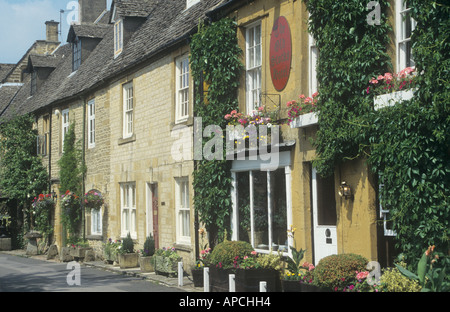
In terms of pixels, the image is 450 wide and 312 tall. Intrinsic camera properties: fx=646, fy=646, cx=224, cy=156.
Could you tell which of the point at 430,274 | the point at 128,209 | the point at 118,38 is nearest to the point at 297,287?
the point at 430,274

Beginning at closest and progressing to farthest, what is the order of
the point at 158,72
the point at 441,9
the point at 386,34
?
1. the point at 441,9
2. the point at 386,34
3. the point at 158,72

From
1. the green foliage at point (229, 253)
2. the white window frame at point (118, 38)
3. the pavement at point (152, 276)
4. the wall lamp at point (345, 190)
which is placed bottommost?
the pavement at point (152, 276)

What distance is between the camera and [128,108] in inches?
803

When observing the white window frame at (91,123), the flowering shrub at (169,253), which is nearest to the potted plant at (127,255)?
the flowering shrub at (169,253)

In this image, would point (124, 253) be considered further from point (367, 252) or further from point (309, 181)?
point (367, 252)

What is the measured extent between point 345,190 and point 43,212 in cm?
1796

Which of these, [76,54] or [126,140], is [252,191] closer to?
[126,140]

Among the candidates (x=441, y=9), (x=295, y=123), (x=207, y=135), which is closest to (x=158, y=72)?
(x=207, y=135)

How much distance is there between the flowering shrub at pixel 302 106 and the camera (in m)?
11.6

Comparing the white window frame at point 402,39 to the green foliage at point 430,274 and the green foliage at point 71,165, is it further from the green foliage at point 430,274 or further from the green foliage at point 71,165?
the green foliage at point 71,165

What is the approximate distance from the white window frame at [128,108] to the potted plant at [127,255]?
3.48m
